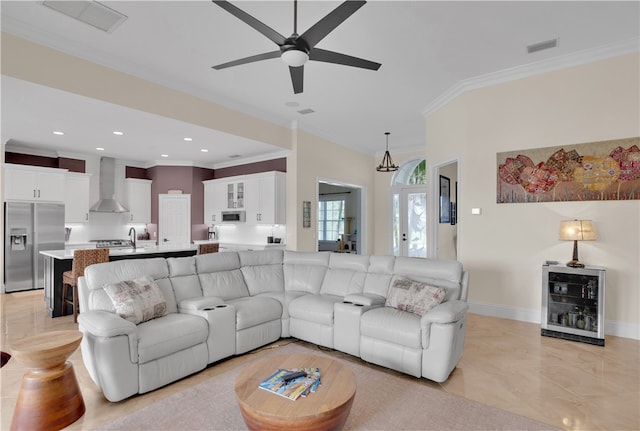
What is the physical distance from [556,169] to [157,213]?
832 centimetres

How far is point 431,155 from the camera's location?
591 cm

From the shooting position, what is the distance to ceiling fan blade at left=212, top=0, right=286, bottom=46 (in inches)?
87.6

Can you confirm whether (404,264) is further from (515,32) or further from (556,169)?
(515,32)

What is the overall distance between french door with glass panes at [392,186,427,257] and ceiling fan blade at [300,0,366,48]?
20.5 feet

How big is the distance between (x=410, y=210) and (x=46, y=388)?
740cm

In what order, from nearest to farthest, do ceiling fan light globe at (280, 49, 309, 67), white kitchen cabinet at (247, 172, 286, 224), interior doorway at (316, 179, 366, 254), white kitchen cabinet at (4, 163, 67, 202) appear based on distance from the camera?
ceiling fan light globe at (280, 49, 309, 67)
white kitchen cabinet at (4, 163, 67, 202)
white kitchen cabinet at (247, 172, 286, 224)
interior doorway at (316, 179, 366, 254)

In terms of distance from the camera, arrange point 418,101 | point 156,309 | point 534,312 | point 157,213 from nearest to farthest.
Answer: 1. point 156,309
2. point 534,312
3. point 418,101
4. point 157,213

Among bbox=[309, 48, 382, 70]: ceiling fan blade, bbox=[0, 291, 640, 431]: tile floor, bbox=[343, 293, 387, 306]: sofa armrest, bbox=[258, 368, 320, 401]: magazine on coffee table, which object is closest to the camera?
bbox=[258, 368, 320, 401]: magazine on coffee table

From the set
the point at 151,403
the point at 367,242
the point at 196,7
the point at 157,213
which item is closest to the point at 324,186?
the point at 367,242

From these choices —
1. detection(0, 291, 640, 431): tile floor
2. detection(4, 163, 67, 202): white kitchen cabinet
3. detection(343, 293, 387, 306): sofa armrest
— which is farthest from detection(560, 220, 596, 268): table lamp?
detection(4, 163, 67, 202): white kitchen cabinet

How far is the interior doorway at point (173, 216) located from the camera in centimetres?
845

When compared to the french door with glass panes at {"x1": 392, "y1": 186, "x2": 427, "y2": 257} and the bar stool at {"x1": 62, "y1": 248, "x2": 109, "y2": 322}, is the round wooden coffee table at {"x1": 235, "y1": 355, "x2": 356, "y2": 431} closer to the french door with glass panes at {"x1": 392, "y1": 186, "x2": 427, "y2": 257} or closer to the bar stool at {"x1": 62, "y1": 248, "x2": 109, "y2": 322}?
the bar stool at {"x1": 62, "y1": 248, "x2": 109, "y2": 322}

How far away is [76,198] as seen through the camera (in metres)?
7.33

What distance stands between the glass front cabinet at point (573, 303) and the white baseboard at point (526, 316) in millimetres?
407
